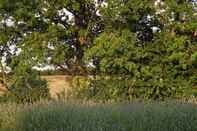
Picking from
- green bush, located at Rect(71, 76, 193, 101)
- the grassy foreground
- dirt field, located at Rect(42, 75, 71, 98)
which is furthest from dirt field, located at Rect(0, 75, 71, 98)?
the grassy foreground

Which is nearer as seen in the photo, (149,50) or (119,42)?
(119,42)

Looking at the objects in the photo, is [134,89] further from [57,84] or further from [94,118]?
[94,118]

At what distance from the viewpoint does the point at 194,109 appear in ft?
34.3

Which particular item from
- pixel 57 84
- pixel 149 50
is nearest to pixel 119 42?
pixel 149 50

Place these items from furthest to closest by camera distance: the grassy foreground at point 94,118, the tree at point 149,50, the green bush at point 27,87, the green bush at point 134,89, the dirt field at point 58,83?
the dirt field at point 58,83, the green bush at point 27,87, the green bush at point 134,89, the tree at point 149,50, the grassy foreground at point 94,118

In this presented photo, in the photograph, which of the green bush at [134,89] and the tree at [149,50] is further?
the green bush at [134,89]

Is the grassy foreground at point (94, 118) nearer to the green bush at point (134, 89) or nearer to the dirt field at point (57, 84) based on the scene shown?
the green bush at point (134, 89)

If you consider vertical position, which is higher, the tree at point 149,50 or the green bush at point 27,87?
the tree at point 149,50

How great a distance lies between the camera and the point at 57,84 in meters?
19.0

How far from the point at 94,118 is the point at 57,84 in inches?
384

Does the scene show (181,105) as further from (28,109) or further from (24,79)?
(24,79)

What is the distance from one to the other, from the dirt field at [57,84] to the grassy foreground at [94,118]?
25.0ft

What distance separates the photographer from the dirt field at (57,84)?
1819 centimetres

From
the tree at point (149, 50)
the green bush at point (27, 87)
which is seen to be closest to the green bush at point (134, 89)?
the tree at point (149, 50)
